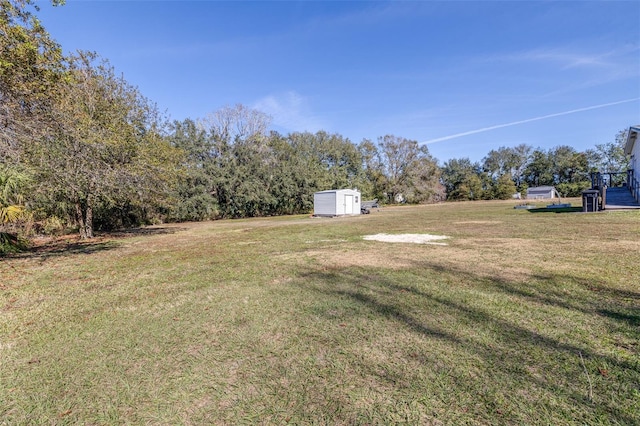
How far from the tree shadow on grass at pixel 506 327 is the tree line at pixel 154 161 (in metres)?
7.23

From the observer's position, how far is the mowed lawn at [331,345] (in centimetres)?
190

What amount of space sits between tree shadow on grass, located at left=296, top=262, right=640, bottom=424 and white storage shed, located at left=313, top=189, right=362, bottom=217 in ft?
62.0

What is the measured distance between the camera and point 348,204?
25.0 metres

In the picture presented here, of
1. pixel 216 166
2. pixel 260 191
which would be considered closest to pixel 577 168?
pixel 260 191

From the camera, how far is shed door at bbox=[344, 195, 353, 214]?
2467 cm

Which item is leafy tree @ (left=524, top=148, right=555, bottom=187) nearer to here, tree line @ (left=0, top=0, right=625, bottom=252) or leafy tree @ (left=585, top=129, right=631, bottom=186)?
tree line @ (left=0, top=0, right=625, bottom=252)

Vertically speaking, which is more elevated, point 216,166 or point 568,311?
point 216,166

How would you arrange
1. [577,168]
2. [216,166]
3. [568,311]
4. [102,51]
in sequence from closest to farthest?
1. [568,311]
2. [102,51]
3. [216,166]
4. [577,168]

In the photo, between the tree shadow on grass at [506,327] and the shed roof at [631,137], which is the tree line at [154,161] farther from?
the shed roof at [631,137]

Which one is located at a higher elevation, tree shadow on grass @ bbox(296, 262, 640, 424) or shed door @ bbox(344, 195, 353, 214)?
shed door @ bbox(344, 195, 353, 214)

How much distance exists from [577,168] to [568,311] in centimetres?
6702

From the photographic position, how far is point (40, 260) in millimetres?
7266

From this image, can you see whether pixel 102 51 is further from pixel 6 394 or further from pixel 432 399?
pixel 432 399

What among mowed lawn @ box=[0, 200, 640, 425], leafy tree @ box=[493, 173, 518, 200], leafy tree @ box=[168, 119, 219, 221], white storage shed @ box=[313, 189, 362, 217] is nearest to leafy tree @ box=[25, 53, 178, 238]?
mowed lawn @ box=[0, 200, 640, 425]
